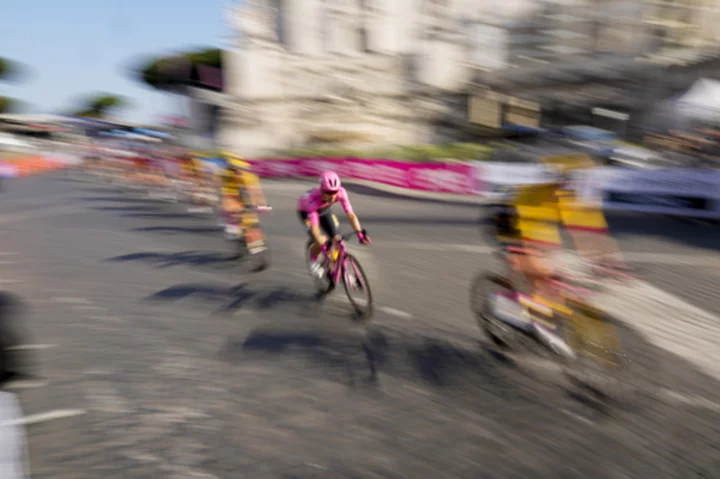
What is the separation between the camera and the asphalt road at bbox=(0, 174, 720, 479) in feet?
13.3

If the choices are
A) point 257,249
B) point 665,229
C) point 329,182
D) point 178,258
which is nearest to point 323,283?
point 329,182

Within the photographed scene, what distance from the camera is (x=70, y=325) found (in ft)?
22.6

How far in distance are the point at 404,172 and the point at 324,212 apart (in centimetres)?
1539

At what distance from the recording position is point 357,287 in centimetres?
705

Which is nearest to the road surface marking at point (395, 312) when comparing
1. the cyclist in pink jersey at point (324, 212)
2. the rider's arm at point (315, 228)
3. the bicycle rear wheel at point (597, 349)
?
the cyclist in pink jersey at point (324, 212)

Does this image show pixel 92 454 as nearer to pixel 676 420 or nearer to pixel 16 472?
pixel 16 472

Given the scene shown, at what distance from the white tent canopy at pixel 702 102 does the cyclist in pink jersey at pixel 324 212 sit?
18550 mm

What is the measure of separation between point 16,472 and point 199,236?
9.20m

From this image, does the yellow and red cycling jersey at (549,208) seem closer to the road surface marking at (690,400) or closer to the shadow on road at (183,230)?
the road surface marking at (690,400)

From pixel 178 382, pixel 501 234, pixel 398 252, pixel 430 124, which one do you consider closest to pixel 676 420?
pixel 501 234

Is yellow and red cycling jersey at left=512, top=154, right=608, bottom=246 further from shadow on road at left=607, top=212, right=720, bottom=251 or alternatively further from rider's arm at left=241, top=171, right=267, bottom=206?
shadow on road at left=607, top=212, right=720, bottom=251

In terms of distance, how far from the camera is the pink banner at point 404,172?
68.6ft

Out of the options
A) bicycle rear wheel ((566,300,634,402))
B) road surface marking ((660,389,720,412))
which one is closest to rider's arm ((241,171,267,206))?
bicycle rear wheel ((566,300,634,402))

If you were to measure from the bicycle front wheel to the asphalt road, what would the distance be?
0.21m
